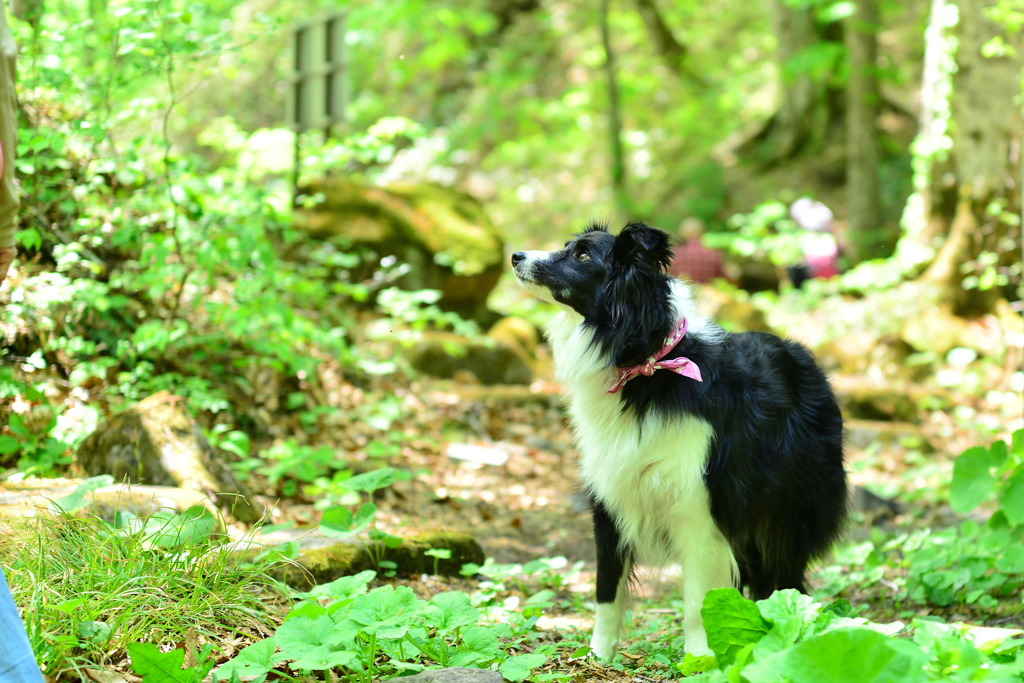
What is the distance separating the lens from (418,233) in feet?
30.5

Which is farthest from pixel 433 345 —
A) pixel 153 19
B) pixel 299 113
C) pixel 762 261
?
pixel 762 261

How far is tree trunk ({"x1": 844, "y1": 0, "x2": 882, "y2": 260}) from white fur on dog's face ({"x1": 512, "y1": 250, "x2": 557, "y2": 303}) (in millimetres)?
11040

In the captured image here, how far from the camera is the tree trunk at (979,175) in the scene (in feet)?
28.9

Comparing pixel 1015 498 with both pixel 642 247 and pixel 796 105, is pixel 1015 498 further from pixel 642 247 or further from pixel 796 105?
pixel 796 105

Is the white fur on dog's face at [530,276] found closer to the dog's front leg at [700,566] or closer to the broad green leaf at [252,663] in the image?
the dog's front leg at [700,566]

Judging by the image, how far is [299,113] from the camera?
9359 millimetres

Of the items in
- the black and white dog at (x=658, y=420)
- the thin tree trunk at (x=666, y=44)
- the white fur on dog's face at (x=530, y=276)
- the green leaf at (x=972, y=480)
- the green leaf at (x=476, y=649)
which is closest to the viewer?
the green leaf at (x=476, y=649)

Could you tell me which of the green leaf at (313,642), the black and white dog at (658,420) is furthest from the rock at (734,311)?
the green leaf at (313,642)

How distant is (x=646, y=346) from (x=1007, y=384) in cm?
673

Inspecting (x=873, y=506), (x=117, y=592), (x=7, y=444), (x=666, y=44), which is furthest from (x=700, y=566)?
(x=666, y=44)

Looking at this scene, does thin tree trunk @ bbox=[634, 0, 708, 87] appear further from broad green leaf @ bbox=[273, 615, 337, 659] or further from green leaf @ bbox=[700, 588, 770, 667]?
broad green leaf @ bbox=[273, 615, 337, 659]

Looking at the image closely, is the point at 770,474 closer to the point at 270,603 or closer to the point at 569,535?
Result: the point at 270,603

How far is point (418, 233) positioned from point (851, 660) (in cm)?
772

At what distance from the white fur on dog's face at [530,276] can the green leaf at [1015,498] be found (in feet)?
6.93
